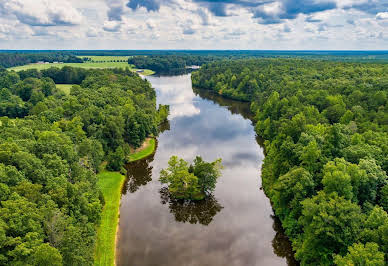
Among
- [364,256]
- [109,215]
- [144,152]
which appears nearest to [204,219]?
[109,215]

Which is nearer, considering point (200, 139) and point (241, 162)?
point (241, 162)

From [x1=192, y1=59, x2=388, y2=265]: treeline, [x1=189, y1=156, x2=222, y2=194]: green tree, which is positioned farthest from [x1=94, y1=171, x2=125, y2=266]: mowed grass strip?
[x1=192, y1=59, x2=388, y2=265]: treeline

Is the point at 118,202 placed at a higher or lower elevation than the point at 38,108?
lower

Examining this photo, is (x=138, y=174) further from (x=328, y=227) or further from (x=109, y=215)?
(x=328, y=227)

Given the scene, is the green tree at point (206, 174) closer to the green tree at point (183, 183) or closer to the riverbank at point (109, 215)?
the green tree at point (183, 183)

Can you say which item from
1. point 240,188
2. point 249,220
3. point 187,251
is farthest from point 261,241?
point 240,188

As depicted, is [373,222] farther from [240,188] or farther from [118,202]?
[118,202]

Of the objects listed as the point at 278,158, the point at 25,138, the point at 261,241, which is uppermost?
the point at 25,138
